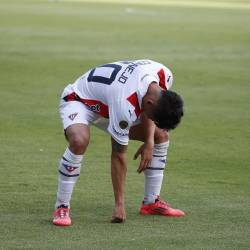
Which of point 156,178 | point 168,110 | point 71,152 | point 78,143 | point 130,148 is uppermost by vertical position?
point 168,110

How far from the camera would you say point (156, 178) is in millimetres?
10133

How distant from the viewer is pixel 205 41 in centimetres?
3256

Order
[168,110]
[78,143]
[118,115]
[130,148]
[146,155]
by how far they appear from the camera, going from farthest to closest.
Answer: [130,148]
[146,155]
[78,143]
[118,115]
[168,110]

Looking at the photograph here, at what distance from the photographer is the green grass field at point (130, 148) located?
29.7 ft

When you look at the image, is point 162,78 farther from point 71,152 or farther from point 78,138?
point 71,152

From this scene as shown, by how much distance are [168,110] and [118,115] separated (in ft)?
1.55

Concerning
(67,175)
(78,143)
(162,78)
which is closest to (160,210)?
(67,175)

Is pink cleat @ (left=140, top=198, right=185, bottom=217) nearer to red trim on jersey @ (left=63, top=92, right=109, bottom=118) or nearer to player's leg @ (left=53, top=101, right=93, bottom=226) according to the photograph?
player's leg @ (left=53, top=101, right=93, bottom=226)

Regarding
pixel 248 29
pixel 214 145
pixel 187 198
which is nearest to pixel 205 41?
pixel 248 29

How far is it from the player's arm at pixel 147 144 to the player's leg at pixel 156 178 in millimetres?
308

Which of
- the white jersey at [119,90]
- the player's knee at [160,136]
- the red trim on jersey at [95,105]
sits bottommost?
the player's knee at [160,136]

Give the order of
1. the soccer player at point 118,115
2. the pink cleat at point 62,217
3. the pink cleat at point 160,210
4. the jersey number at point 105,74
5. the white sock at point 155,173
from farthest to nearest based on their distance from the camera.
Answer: the white sock at point 155,173 < the pink cleat at point 160,210 < the jersey number at point 105,74 < the pink cleat at point 62,217 < the soccer player at point 118,115

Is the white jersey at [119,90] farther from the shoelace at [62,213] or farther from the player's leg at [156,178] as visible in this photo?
the shoelace at [62,213]

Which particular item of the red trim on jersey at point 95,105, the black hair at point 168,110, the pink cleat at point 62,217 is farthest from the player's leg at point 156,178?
the pink cleat at point 62,217
